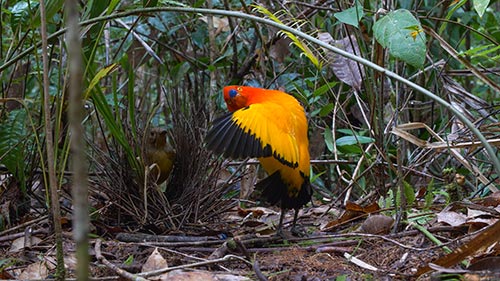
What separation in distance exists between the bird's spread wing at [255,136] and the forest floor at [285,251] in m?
0.29

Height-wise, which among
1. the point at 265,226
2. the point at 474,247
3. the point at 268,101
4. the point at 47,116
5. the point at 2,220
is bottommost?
the point at 265,226

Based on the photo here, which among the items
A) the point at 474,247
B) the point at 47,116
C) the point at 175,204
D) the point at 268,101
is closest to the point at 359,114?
the point at 268,101

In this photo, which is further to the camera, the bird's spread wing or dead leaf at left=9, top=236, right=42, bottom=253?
the bird's spread wing

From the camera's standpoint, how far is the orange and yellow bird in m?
2.08

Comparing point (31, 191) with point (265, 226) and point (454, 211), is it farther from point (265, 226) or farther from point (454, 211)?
point (454, 211)

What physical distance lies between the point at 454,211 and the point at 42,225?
1.48 metres

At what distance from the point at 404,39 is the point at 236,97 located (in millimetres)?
871

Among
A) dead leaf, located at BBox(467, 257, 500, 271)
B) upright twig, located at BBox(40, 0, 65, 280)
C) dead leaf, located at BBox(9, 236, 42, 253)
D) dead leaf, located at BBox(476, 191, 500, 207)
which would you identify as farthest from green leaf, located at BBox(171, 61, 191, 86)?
dead leaf, located at BBox(467, 257, 500, 271)

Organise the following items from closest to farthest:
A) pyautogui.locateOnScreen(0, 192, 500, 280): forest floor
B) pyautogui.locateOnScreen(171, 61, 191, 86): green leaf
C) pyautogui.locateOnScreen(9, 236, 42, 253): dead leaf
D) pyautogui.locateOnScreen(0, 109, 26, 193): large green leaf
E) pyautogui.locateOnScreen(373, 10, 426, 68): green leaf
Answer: pyautogui.locateOnScreen(0, 192, 500, 280): forest floor
pyautogui.locateOnScreen(373, 10, 426, 68): green leaf
pyautogui.locateOnScreen(9, 236, 42, 253): dead leaf
pyautogui.locateOnScreen(0, 109, 26, 193): large green leaf
pyautogui.locateOnScreen(171, 61, 191, 86): green leaf

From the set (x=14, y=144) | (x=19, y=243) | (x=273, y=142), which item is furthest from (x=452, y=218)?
(x=14, y=144)

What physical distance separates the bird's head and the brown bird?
31 cm

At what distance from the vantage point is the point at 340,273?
5.49 ft

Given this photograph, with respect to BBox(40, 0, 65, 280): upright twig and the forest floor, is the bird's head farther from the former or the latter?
BBox(40, 0, 65, 280): upright twig

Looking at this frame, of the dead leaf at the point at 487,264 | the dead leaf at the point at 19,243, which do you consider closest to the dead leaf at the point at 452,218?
the dead leaf at the point at 487,264
